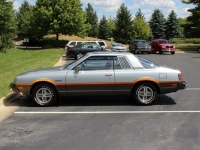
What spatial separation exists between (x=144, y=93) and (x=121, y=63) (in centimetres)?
103

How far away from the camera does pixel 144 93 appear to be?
7.73 meters

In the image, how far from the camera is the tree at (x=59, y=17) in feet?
142

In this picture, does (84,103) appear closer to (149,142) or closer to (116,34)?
(149,142)

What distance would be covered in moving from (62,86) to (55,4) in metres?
40.1

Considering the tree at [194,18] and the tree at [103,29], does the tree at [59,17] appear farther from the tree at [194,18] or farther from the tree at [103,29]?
the tree at [103,29]

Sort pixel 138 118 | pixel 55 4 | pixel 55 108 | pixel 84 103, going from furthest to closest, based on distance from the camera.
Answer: pixel 55 4 < pixel 84 103 < pixel 55 108 < pixel 138 118

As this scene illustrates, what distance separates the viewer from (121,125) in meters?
5.94

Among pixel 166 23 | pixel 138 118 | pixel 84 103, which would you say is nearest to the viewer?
pixel 138 118

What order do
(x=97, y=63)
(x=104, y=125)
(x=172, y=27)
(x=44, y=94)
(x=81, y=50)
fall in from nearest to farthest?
(x=104, y=125)
(x=44, y=94)
(x=97, y=63)
(x=81, y=50)
(x=172, y=27)

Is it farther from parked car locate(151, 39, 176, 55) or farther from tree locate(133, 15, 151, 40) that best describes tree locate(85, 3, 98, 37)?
parked car locate(151, 39, 176, 55)

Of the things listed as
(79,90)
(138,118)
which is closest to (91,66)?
(79,90)

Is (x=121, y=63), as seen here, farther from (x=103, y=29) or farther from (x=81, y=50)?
(x=103, y=29)

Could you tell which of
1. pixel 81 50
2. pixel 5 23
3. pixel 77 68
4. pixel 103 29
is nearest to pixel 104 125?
pixel 77 68

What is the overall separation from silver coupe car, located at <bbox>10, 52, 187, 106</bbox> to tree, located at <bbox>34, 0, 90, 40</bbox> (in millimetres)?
36028
